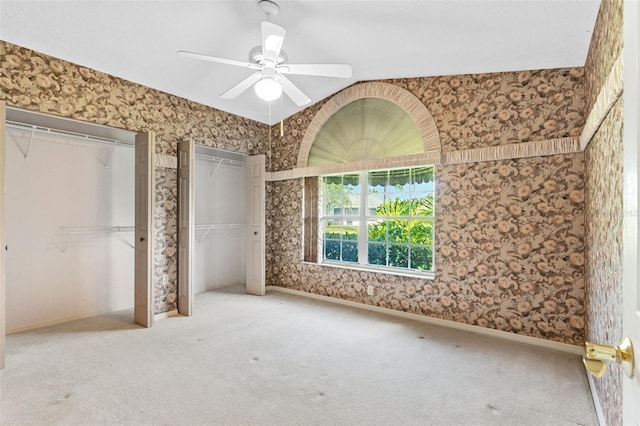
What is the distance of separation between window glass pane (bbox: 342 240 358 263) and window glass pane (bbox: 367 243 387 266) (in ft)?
0.75

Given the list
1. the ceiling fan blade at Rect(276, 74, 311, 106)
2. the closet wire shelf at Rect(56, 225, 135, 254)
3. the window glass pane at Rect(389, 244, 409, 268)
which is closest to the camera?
the ceiling fan blade at Rect(276, 74, 311, 106)

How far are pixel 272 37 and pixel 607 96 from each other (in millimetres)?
2123

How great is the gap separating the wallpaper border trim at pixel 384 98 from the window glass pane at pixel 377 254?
1456 mm

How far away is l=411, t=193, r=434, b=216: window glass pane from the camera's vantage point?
413 centimetres

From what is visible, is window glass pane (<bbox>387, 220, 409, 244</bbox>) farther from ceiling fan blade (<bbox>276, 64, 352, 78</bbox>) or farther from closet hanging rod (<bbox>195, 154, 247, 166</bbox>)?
closet hanging rod (<bbox>195, 154, 247, 166</bbox>)

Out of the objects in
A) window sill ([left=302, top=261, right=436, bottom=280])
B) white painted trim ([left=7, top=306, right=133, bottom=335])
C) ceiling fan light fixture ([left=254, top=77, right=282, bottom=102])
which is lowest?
white painted trim ([left=7, top=306, right=133, bottom=335])

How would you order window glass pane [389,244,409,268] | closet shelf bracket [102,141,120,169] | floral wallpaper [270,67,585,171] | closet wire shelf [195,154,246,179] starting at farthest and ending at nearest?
closet wire shelf [195,154,246,179], window glass pane [389,244,409,268], closet shelf bracket [102,141,120,169], floral wallpaper [270,67,585,171]

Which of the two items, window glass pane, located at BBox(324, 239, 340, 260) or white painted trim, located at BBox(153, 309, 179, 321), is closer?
white painted trim, located at BBox(153, 309, 179, 321)

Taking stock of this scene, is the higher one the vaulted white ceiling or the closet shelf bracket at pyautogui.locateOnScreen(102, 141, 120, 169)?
the vaulted white ceiling

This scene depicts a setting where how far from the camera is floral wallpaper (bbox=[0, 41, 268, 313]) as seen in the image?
3.03 metres

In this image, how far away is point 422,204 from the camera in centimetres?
420

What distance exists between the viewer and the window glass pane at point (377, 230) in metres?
4.54

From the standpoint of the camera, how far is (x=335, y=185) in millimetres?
5027

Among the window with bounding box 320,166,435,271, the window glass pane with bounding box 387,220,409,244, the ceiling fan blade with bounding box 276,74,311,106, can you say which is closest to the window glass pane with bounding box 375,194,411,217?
the window with bounding box 320,166,435,271
